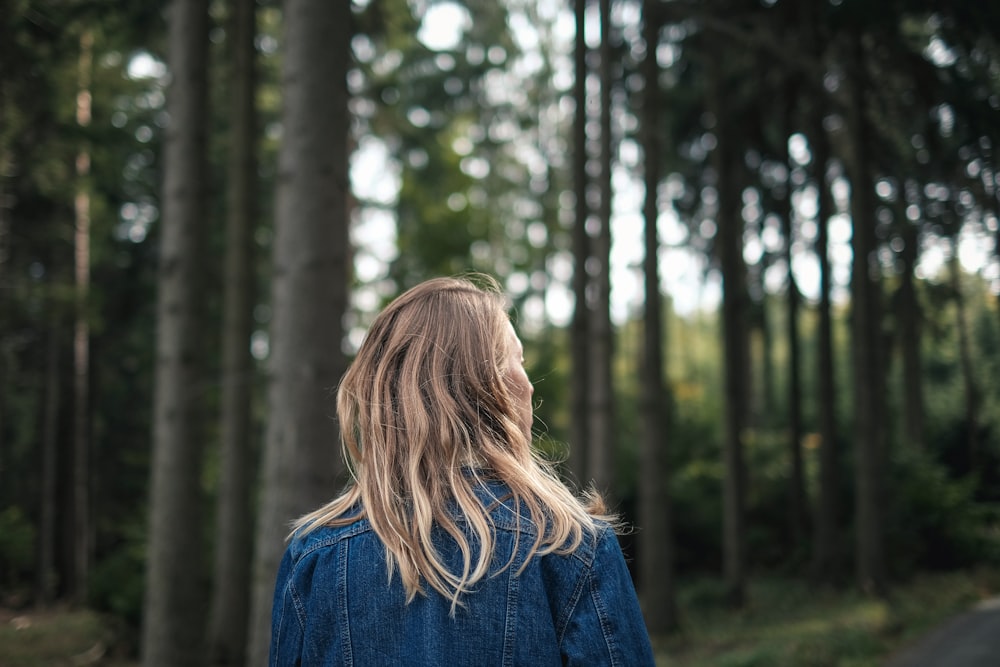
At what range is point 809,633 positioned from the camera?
10.2m

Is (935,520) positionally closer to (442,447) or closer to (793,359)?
(793,359)

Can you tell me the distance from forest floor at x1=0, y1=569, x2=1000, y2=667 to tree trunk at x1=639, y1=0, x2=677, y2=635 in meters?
0.57

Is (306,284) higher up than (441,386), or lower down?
higher up

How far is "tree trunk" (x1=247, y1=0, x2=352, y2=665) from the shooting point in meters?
5.43

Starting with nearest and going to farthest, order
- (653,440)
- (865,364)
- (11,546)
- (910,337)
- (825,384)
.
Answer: (11,546) → (910,337) → (653,440) → (865,364) → (825,384)

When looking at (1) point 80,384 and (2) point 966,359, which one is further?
(1) point 80,384

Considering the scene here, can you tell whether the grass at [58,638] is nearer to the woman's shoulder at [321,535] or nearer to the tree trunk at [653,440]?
the tree trunk at [653,440]

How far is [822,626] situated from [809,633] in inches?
22.2

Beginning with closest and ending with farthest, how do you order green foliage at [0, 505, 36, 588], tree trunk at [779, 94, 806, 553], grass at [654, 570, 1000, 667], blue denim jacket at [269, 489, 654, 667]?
blue denim jacket at [269, 489, 654, 667], grass at [654, 570, 1000, 667], green foliage at [0, 505, 36, 588], tree trunk at [779, 94, 806, 553]

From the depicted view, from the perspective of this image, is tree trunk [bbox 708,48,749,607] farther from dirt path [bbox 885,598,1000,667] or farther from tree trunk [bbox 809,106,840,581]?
dirt path [bbox 885,598,1000,667]

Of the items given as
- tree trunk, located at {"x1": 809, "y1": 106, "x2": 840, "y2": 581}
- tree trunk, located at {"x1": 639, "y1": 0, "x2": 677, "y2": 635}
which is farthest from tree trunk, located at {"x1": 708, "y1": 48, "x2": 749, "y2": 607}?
tree trunk, located at {"x1": 639, "y1": 0, "x2": 677, "y2": 635}

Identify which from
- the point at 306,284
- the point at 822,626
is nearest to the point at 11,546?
the point at 306,284

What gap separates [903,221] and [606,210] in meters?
4.15

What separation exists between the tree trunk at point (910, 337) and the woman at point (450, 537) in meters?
10.9
